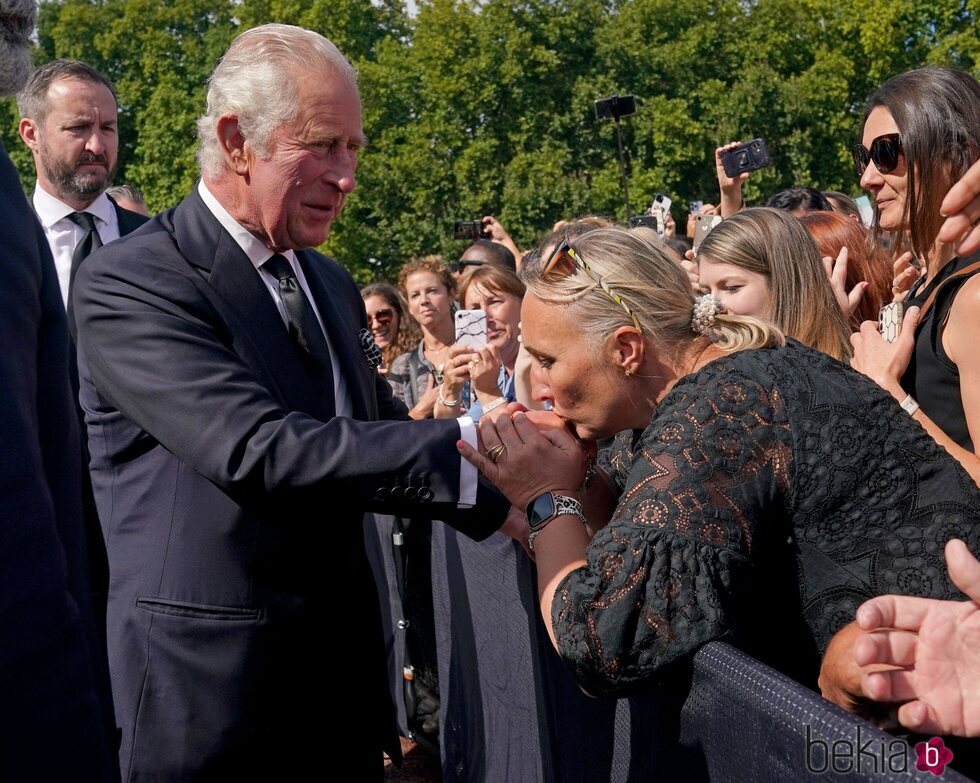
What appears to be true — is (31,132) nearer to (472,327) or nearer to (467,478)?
(472,327)

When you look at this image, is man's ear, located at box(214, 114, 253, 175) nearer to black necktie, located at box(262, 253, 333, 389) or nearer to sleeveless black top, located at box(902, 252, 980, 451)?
black necktie, located at box(262, 253, 333, 389)

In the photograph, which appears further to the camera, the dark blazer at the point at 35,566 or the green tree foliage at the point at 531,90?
the green tree foliage at the point at 531,90

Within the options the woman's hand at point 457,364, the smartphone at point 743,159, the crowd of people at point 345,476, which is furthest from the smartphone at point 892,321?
the smartphone at point 743,159

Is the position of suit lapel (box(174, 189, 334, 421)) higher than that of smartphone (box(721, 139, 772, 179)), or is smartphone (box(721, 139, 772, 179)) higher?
smartphone (box(721, 139, 772, 179))

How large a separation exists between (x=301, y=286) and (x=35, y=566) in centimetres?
141

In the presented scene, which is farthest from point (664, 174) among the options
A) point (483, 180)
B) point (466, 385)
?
point (466, 385)

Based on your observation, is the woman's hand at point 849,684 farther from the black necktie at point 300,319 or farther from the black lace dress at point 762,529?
the black necktie at point 300,319

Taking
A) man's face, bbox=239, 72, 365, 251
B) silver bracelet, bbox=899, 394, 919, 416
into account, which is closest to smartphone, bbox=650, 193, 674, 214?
silver bracelet, bbox=899, 394, 919, 416

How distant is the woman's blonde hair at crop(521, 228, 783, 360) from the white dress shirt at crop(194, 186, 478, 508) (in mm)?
411

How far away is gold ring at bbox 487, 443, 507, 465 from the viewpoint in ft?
8.94

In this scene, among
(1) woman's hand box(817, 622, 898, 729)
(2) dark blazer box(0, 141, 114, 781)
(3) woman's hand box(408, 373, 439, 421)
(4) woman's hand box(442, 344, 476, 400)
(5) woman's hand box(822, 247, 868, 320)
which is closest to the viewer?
(2) dark blazer box(0, 141, 114, 781)

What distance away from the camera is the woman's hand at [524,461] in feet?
8.82

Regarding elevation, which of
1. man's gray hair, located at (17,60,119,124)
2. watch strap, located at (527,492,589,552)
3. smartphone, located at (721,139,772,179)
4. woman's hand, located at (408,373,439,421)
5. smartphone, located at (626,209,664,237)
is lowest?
woman's hand, located at (408,373,439,421)

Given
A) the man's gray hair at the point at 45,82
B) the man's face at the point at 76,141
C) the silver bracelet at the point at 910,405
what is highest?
the man's gray hair at the point at 45,82
